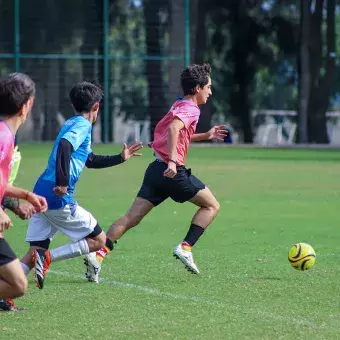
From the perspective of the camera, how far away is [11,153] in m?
7.13

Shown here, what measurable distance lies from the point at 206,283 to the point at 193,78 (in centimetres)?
191

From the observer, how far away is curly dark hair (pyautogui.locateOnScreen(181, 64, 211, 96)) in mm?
10617

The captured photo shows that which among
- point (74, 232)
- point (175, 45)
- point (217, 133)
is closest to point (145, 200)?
point (217, 133)

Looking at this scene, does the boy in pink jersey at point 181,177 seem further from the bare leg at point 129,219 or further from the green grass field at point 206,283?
the green grass field at point 206,283

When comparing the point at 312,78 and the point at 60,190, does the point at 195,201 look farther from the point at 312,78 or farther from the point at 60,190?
the point at 312,78

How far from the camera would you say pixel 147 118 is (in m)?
40.0

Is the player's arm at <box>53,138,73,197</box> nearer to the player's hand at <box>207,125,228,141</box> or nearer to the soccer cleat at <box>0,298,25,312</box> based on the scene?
the soccer cleat at <box>0,298,25,312</box>

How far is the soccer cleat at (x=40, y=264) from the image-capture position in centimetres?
920

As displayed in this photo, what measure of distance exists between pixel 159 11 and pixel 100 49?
8.53 ft

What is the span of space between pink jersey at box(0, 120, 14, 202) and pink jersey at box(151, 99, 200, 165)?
347 centimetres

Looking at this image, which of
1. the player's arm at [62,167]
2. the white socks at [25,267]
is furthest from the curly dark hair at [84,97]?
the white socks at [25,267]

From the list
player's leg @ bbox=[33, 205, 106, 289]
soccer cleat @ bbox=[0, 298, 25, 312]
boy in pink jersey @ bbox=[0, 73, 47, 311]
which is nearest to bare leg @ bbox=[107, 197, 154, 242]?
player's leg @ bbox=[33, 205, 106, 289]

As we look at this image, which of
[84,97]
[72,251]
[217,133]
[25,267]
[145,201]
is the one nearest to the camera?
[25,267]

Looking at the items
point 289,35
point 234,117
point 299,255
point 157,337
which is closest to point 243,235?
point 299,255
